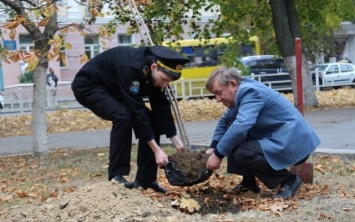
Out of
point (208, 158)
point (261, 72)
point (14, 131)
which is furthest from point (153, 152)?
point (261, 72)

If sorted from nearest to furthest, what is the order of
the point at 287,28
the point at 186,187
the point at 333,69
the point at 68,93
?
the point at 186,187, the point at 287,28, the point at 68,93, the point at 333,69

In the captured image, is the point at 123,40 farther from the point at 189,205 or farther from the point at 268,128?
the point at 189,205

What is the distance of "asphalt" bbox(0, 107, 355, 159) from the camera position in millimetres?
12484

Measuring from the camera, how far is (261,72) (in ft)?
123

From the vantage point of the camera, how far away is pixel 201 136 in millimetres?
14914

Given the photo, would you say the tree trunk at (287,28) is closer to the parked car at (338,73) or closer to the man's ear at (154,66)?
the man's ear at (154,66)

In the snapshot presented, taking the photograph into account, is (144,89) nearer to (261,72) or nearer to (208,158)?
(208,158)

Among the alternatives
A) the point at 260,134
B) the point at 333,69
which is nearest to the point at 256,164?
the point at 260,134

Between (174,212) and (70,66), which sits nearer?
(174,212)

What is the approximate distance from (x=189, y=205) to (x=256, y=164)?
68 cm

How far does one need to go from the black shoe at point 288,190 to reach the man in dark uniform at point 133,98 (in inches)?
41.5

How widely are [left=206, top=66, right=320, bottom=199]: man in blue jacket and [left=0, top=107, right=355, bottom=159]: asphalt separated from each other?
14.6ft

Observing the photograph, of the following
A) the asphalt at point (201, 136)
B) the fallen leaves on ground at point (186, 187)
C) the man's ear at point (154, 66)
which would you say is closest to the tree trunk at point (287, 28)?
the asphalt at point (201, 136)

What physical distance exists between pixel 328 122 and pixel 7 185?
964cm
